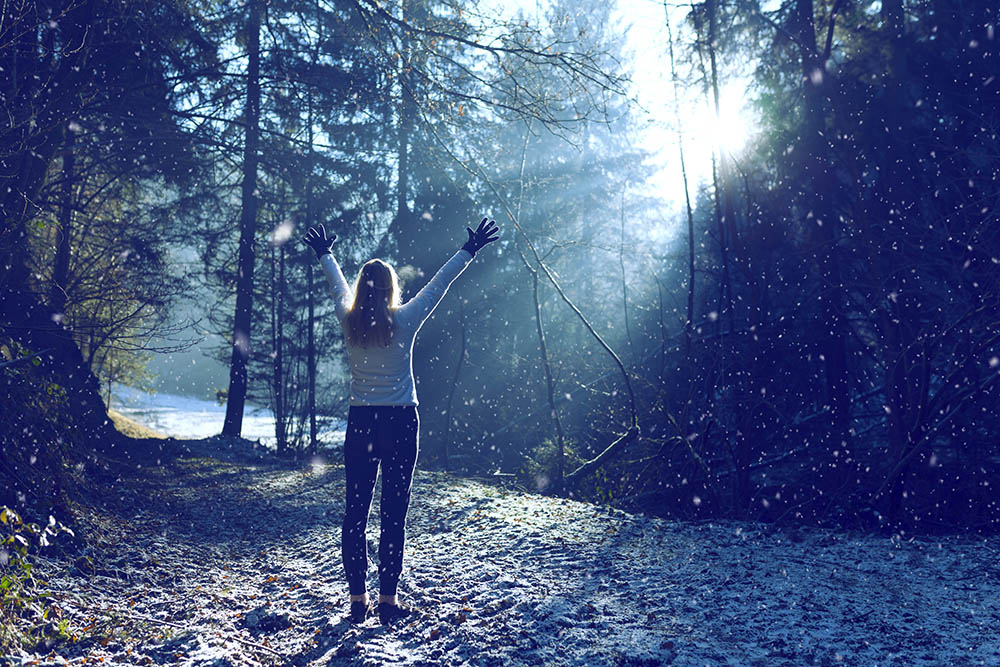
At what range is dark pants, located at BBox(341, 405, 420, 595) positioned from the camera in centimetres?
421

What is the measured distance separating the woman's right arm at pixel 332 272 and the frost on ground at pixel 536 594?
2.28 meters

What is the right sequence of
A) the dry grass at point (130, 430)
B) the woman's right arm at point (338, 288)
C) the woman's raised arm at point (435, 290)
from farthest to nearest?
the dry grass at point (130, 430)
the woman's right arm at point (338, 288)
the woman's raised arm at point (435, 290)

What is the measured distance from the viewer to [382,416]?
4199 mm

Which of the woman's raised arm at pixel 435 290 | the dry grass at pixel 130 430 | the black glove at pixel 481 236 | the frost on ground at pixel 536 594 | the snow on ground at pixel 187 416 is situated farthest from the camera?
the snow on ground at pixel 187 416

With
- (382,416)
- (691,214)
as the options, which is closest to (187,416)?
(691,214)

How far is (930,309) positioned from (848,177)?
108 inches

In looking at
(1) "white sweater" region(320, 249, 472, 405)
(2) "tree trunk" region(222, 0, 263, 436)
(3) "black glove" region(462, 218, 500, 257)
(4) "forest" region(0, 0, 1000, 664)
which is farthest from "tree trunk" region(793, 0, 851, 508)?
(2) "tree trunk" region(222, 0, 263, 436)

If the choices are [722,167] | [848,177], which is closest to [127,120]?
[722,167]

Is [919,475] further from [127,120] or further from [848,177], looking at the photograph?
[127,120]

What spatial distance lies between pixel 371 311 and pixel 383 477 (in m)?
1.15

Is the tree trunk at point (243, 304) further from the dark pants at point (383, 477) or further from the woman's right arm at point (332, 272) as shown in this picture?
the dark pants at point (383, 477)

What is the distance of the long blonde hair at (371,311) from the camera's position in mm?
4203

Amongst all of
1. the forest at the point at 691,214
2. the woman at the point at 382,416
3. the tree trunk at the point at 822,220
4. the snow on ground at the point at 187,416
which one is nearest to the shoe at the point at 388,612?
the woman at the point at 382,416

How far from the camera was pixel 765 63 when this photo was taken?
10.5 m
